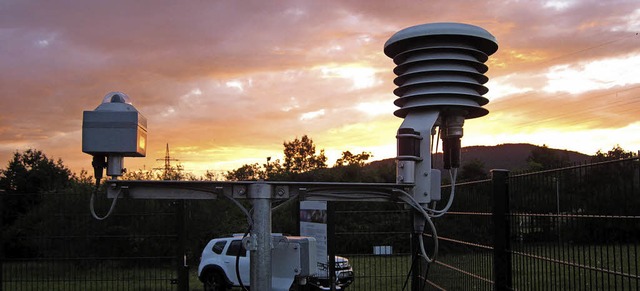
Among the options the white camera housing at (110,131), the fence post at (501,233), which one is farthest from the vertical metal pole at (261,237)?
the fence post at (501,233)

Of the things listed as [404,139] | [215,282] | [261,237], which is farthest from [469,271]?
[215,282]

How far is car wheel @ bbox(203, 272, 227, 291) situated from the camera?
1370 cm

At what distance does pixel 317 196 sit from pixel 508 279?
2.22m

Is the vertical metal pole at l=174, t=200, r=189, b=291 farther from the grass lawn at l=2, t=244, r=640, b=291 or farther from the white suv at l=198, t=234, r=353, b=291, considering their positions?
the white suv at l=198, t=234, r=353, b=291

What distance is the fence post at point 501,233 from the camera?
17.7ft

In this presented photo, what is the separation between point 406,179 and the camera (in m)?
4.31

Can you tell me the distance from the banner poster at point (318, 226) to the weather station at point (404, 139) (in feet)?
19.4

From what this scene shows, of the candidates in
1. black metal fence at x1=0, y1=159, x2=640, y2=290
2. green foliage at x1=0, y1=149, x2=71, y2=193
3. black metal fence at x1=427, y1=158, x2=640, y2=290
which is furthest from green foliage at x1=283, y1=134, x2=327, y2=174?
black metal fence at x1=427, y1=158, x2=640, y2=290

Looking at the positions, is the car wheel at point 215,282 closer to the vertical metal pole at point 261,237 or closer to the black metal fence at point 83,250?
the black metal fence at point 83,250

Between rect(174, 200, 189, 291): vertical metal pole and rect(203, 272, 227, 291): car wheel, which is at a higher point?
rect(174, 200, 189, 291): vertical metal pole

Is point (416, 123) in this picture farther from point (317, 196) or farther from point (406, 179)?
point (317, 196)

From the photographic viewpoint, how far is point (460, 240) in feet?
22.4

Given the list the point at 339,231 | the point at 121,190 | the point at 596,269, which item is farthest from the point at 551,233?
the point at 339,231

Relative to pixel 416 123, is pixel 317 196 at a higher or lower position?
lower
